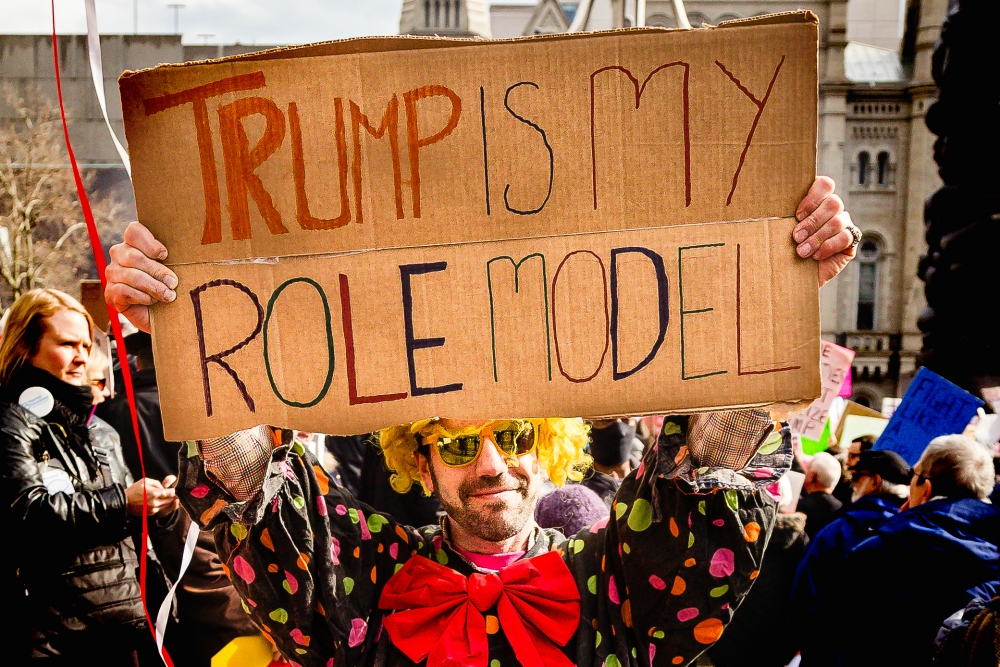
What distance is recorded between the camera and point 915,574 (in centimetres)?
317

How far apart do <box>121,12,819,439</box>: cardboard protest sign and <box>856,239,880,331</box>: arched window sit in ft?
86.8

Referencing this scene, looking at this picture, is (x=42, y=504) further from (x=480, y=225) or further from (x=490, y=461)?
(x=480, y=225)

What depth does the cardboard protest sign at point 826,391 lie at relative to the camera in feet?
18.3

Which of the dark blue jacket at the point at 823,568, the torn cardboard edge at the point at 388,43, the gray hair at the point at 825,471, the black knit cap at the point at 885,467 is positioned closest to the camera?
the torn cardboard edge at the point at 388,43

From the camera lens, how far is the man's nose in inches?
77.2

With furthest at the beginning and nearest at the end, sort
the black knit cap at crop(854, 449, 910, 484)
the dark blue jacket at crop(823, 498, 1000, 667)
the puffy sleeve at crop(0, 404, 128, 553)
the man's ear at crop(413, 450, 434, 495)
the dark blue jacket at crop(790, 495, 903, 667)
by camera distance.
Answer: the black knit cap at crop(854, 449, 910, 484) → the dark blue jacket at crop(790, 495, 903, 667) → the dark blue jacket at crop(823, 498, 1000, 667) → the puffy sleeve at crop(0, 404, 128, 553) → the man's ear at crop(413, 450, 434, 495)

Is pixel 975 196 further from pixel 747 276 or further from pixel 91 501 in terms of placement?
pixel 91 501

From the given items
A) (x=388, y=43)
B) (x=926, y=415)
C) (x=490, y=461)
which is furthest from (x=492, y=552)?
(x=926, y=415)

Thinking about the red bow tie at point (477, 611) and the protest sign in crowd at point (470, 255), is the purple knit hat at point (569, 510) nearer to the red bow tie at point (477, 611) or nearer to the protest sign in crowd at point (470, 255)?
the red bow tie at point (477, 611)

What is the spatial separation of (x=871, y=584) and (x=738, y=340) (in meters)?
Answer: 2.01

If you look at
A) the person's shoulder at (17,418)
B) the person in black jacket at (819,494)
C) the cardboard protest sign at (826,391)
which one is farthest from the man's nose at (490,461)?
the cardboard protest sign at (826,391)

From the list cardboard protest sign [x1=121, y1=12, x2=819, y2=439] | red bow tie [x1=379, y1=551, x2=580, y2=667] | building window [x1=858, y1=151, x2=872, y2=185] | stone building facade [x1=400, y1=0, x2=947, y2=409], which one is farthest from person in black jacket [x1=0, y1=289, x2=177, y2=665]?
building window [x1=858, y1=151, x2=872, y2=185]

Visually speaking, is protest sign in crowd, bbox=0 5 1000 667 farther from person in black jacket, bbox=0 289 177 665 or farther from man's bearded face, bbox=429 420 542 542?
person in black jacket, bbox=0 289 177 665

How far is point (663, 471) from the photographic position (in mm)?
1822
